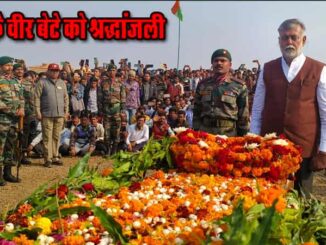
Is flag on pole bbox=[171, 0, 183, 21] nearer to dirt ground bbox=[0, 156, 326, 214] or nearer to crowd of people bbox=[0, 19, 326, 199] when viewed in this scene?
crowd of people bbox=[0, 19, 326, 199]

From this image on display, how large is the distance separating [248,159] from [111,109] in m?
7.83

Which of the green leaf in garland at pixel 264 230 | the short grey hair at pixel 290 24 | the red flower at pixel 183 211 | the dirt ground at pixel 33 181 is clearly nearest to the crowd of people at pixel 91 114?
the dirt ground at pixel 33 181

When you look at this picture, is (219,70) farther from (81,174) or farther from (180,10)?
(180,10)

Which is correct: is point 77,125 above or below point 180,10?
below

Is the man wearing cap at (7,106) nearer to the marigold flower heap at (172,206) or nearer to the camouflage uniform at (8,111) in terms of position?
the camouflage uniform at (8,111)

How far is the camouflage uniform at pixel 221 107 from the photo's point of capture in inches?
215

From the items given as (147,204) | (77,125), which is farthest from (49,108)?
(147,204)

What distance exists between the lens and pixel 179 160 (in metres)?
4.31

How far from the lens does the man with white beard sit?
4297 millimetres

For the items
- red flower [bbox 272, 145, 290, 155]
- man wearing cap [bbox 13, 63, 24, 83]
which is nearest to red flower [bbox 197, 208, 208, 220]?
red flower [bbox 272, 145, 290, 155]

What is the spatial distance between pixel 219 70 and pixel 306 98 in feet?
4.41

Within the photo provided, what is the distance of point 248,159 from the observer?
4.14m

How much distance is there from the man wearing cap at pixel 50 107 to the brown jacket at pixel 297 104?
19.6 ft

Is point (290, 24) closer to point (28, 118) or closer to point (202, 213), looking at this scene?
point (202, 213)
